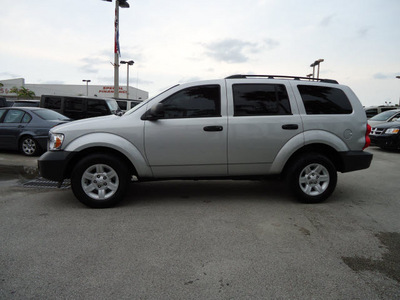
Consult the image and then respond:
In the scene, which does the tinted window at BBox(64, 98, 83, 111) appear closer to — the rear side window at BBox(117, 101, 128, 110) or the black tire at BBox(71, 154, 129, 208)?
the rear side window at BBox(117, 101, 128, 110)

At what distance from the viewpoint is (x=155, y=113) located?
418 cm

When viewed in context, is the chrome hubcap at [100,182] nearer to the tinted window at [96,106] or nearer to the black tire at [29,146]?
the black tire at [29,146]

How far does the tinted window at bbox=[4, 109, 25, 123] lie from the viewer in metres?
8.62

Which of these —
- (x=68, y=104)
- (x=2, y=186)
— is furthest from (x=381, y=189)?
(x=68, y=104)

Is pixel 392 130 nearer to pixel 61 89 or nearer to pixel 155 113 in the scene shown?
pixel 155 113

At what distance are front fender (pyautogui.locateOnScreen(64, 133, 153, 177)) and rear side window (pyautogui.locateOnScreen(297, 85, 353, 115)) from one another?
2.57 meters

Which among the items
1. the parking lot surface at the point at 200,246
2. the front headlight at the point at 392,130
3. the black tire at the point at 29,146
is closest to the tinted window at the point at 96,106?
the black tire at the point at 29,146

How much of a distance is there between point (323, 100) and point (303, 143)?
77cm

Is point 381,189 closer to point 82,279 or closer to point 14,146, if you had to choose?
point 82,279

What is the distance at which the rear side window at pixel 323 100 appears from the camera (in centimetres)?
456

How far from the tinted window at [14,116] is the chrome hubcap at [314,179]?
7848 mm

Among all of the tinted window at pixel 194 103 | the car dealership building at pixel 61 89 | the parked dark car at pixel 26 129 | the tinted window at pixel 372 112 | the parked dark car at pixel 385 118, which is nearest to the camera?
the tinted window at pixel 194 103

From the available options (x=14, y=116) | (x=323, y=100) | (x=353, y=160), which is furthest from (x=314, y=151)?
(x=14, y=116)

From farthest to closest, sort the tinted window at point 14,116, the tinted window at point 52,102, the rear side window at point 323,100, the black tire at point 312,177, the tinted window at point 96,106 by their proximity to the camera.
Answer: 1. the tinted window at point 52,102
2. the tinted window at point 96,106
3. the tinted window at point 14,116
4. the rear side window at point 323,100
5. the black tire at point 312,177
